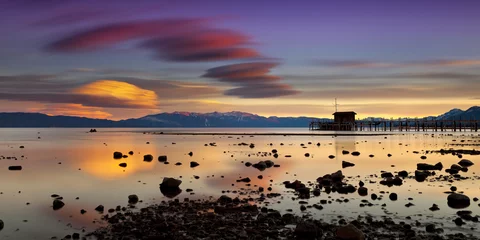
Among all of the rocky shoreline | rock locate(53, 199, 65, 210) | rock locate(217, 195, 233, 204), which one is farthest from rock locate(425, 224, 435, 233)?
rock locate(53, 199, 65, 210)

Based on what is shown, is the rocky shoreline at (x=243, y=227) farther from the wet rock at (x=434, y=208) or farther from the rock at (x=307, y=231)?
the wet rock at (x=434, y=208)

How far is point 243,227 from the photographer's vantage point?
55.9 ft

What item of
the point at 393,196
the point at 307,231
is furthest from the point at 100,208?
the point at 393,196

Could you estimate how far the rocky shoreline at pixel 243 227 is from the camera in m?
15.7

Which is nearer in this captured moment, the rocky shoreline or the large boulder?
the large boulder

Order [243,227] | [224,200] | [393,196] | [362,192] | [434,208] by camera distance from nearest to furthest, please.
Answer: [243,227] < [434,208] < [224,200] < [393,196] < [362,192]

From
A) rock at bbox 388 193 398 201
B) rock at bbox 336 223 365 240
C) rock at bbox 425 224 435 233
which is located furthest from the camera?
rock at bbox 388 193 398 201

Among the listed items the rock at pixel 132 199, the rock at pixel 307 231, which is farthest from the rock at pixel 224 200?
the rock at pixel 307 231

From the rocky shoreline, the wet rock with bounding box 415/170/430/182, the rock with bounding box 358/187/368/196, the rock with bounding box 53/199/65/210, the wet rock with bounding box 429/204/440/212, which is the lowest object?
the rock with bounding box 53/199/65/210

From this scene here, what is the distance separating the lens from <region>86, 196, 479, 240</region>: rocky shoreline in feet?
51.6

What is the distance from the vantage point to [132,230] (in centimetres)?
1688

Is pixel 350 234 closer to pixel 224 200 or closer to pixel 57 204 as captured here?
pixel 224 200

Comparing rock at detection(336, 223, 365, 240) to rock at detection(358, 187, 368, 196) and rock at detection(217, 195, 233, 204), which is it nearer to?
rock at detection(217, 195, 233, 204)

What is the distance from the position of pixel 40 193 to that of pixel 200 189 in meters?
11.3
